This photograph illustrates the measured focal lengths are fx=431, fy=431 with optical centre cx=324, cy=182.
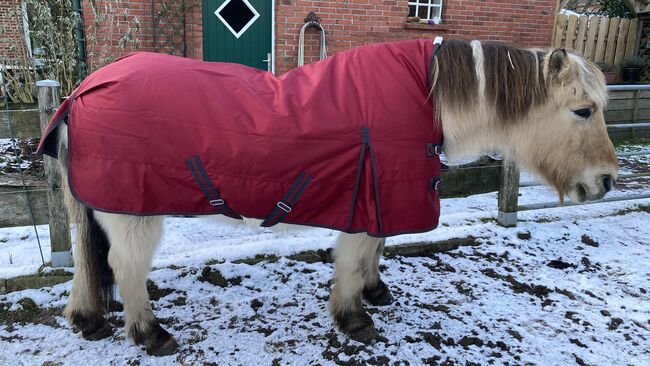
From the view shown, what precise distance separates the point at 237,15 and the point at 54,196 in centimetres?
466

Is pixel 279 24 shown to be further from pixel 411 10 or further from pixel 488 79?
pixel 488 79

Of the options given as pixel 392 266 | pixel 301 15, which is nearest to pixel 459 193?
pixel 392 266

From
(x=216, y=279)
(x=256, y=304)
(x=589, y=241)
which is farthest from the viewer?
(x=589, y=241)

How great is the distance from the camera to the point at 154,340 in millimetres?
2359

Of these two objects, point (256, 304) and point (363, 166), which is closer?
point (363, 166)

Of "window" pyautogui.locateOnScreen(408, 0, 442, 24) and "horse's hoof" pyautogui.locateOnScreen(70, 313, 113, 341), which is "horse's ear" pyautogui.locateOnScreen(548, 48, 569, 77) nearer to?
"horse's hoof" pyautogui.locateOnScreen(70, 313, 113, 341)

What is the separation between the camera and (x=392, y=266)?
3375 mm

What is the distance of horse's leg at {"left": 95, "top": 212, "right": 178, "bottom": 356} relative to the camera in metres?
2.20

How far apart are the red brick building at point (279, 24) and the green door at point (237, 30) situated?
0.05 feet

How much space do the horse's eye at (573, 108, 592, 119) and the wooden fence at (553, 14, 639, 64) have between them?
7.81 meters

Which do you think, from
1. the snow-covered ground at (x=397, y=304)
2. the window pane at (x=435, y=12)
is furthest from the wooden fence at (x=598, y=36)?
the snow-covered ground at (x=397, y=304)

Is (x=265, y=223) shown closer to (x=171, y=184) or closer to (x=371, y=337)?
(x=171, y=184)

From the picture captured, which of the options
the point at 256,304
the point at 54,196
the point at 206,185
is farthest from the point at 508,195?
the point at 54,196

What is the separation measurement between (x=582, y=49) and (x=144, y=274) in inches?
403
